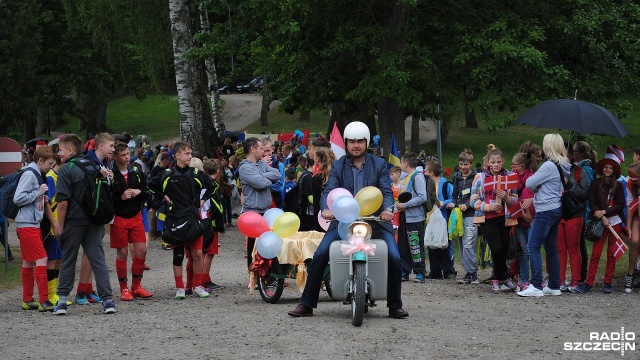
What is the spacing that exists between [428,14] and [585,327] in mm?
17688

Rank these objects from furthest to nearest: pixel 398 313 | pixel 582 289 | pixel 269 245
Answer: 1. pixel 582 289
2. pixel 269 245
3. pixel 398 313

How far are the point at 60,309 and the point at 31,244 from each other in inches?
34.0

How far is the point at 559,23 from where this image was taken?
2625 cm

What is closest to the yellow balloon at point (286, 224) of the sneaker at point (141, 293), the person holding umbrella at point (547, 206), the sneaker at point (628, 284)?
the sneaker at point (141, 293)

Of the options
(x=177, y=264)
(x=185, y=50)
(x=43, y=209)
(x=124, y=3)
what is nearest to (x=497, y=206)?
(x=177, y=264)

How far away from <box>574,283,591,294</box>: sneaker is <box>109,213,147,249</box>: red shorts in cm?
534

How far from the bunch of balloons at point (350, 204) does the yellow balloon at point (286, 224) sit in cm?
160

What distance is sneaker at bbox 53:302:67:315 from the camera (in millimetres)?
11844

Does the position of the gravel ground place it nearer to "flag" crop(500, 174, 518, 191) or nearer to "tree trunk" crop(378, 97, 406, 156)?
"flag" crop(500, 174, 518, 191)

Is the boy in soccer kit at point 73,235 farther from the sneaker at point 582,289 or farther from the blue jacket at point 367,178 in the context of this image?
the sneaker at point 582,289

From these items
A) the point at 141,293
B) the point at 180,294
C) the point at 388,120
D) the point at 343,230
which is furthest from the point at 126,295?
the point at 388,120

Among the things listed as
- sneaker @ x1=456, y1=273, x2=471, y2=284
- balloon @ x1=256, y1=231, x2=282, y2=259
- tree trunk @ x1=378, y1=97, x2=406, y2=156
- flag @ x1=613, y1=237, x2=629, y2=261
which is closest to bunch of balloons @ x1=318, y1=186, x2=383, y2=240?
balloon @ x1=256, y1=231, x2=282, y2=259

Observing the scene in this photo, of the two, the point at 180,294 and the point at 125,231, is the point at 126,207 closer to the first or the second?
the point at 125,231

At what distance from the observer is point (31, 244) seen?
12203 millimetres
